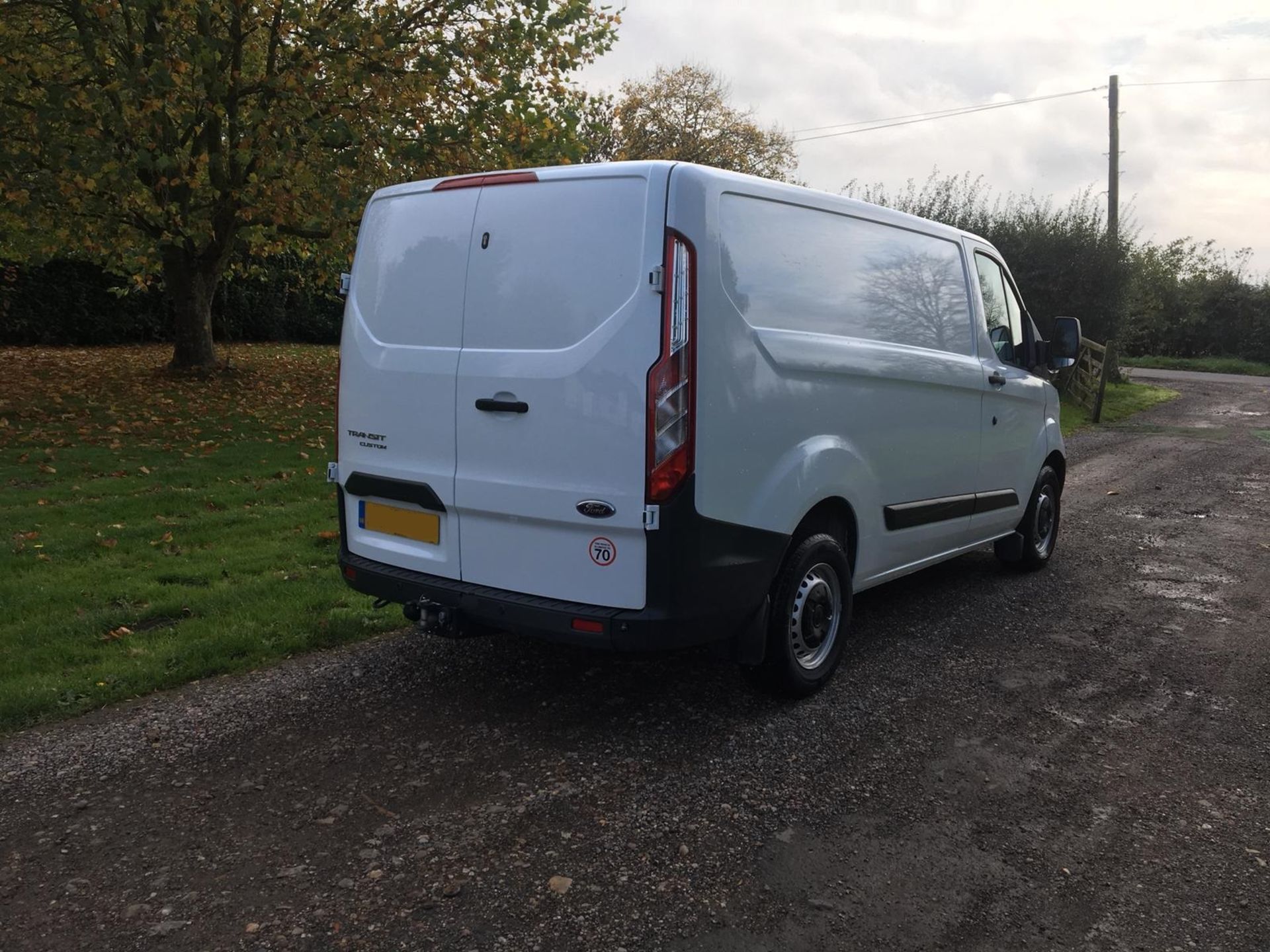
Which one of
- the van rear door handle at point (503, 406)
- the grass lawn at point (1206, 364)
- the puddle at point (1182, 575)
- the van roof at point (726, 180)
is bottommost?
the puddle at point (1182, 575)

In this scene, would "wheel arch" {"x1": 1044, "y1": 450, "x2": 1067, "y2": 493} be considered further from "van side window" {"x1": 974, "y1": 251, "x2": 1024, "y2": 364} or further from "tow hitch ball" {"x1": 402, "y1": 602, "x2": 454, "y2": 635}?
"tow hitch ball" {"x1": 402, "y1": 602, "x2": 454, "y2": 635}

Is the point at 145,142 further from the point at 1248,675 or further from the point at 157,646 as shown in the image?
the point at 1248,675

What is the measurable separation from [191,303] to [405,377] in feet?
43.5

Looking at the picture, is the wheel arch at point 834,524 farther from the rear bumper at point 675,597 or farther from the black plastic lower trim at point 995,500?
the black plastic lower trim at point 995,500

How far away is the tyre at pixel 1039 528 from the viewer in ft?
22.2

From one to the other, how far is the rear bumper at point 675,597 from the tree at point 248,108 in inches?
377

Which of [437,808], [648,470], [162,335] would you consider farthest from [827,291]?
[162,335]

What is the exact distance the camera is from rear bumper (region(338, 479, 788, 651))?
361 cm

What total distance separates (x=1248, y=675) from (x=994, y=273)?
2.66 metres

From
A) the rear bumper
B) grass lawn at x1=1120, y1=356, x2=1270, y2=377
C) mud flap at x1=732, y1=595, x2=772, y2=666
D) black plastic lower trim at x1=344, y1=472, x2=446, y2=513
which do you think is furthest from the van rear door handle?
grass lawn at x1=1120, y1=356, x2=1270, y2=377

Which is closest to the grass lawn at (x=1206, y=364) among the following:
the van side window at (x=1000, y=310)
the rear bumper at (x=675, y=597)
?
the van side window at (x=1000, y=310)

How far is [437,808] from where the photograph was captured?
3402mm

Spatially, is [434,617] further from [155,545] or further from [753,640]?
[155,545]

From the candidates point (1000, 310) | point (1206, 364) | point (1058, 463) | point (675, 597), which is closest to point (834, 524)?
point (675, 597)
